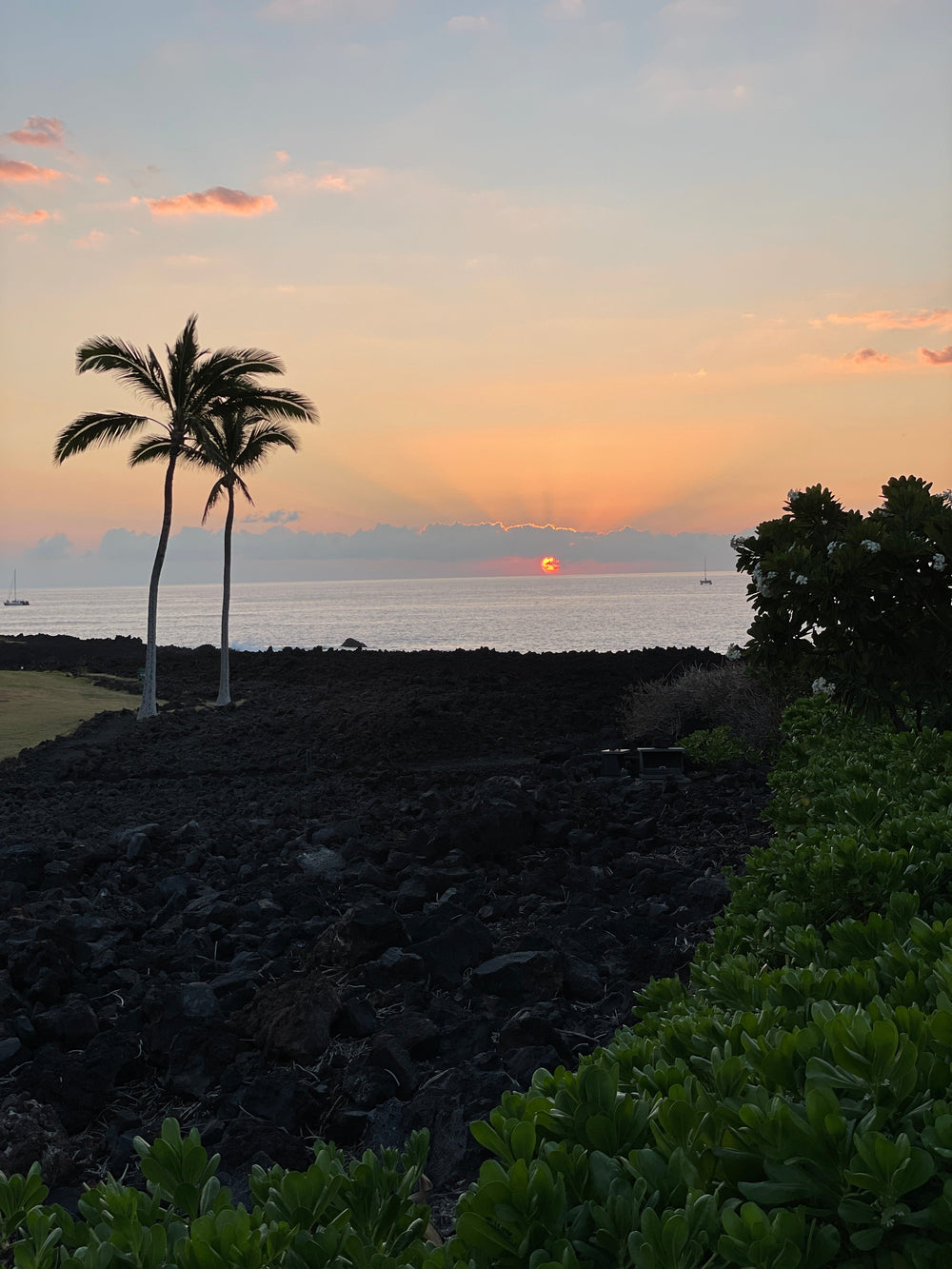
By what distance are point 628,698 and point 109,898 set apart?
1020 cm

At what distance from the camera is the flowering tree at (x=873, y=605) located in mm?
6375

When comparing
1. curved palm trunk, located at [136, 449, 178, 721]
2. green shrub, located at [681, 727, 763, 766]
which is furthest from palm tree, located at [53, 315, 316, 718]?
green shrub, located at [681, 727, 763, 766]

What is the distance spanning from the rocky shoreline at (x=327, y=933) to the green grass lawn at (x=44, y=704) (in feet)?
13.2

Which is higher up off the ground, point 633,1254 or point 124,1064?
point 633,1254

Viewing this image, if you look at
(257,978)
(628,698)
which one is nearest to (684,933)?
(257,978)

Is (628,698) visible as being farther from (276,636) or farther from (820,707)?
(276,636)

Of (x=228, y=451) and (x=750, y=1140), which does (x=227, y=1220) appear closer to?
(x=750, y=1140)

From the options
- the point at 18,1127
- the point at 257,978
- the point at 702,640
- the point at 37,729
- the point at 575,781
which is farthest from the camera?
the point at 702,640

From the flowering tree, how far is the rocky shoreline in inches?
69.5

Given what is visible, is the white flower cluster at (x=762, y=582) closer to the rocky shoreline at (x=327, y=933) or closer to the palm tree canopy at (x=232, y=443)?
the rocky shoreline at (x=327, y=933)

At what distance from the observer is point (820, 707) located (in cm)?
884

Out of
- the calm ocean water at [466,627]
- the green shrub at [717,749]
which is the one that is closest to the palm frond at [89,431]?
the green shrub at [717,749]

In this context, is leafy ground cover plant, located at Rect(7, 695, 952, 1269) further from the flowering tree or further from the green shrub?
the green shrub

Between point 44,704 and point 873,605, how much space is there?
20552 millimetres
